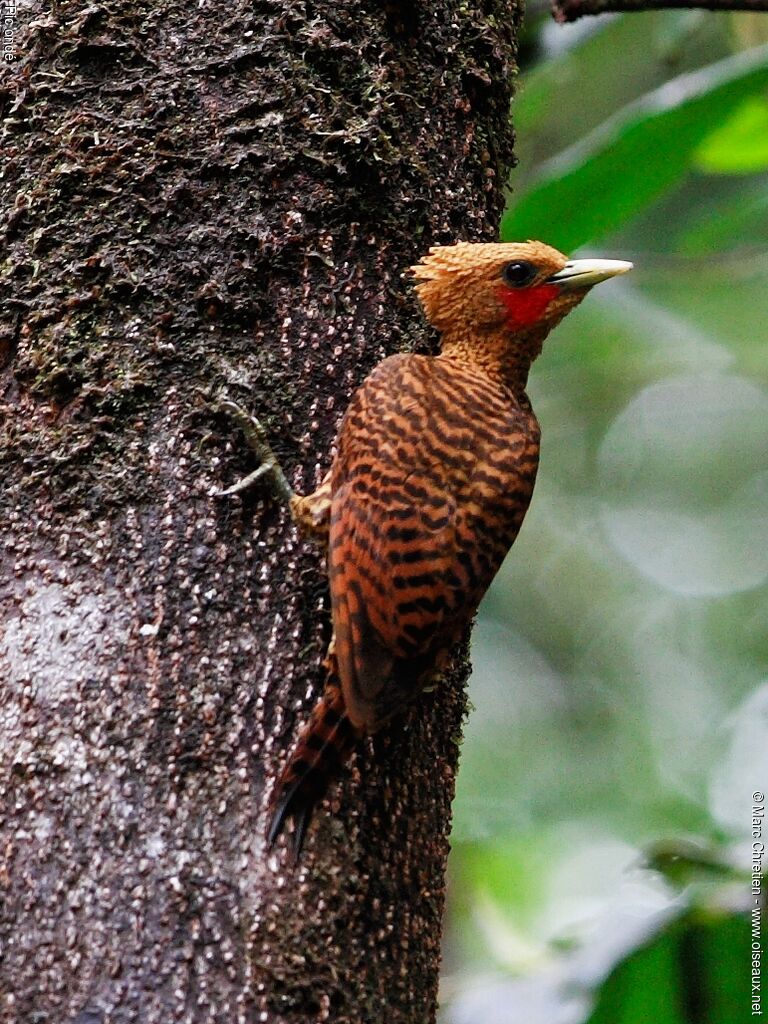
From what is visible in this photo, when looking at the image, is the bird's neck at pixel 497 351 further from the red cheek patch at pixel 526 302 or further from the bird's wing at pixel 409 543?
the bird's wing at pixel 409 543

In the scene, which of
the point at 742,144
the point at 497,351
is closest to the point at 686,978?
the point at 497,351

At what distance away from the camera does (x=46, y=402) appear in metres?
2.65

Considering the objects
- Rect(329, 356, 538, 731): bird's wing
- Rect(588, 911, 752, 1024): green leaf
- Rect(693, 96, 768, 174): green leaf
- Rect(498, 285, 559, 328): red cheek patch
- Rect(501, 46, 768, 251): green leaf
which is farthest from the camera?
Rect(693, 96, 768, 174): green leaf

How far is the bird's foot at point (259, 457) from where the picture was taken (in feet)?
8.37

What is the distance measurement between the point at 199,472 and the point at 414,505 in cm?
48

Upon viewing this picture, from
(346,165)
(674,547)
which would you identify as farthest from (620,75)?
(346,165)

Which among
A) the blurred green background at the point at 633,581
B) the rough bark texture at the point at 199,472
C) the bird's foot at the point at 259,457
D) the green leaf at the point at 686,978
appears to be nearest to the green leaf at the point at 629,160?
the blurred green background at the point at 633,581

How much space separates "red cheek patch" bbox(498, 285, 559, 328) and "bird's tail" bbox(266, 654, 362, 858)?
1.26 m

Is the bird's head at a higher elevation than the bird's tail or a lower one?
higher

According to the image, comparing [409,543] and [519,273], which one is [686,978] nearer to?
[409,543]

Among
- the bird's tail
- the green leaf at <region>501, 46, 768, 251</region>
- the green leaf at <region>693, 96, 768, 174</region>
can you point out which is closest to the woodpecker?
the bird's tail

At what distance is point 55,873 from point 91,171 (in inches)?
53.1

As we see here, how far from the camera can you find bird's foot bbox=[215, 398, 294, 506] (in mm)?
2551

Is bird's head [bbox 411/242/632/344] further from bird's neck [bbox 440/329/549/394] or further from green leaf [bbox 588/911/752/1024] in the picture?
green leaf [bbox 588/911/752/1024]
